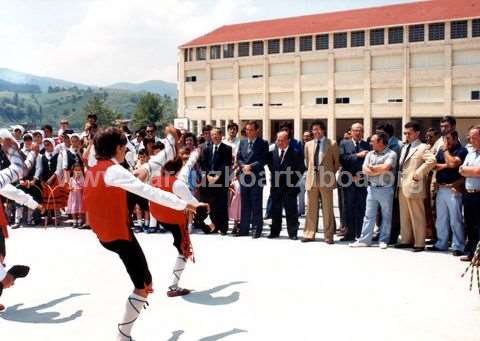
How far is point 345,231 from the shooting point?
445 inches

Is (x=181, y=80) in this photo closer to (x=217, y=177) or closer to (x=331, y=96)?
(x=331, y=96)

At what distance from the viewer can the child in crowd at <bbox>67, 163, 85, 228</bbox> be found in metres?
13.7

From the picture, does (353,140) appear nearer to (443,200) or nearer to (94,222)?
(443,200)

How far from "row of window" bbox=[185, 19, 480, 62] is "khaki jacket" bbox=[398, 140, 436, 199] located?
173 feet

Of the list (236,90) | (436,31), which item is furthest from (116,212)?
(236,90)

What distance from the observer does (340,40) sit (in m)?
65.4

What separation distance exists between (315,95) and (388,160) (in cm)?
5825

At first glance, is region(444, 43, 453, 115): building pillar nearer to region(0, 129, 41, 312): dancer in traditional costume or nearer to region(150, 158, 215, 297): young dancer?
region(150, 158, 215, 297): young dancer

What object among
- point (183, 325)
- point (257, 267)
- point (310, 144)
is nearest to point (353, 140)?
point (310, 144)

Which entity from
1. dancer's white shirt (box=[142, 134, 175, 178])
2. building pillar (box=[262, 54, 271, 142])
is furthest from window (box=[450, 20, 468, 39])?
dancer's white shirt (box=[142, 134, 175, 178])

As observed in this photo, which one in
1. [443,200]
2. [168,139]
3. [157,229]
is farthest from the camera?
[157,229]

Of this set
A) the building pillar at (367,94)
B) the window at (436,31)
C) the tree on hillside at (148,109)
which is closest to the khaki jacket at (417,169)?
the window at (436,31)

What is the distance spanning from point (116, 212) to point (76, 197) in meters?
8.91

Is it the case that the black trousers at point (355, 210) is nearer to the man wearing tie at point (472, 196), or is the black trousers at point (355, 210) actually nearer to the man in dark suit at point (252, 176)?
the man in dark suit at point (252, 176)
